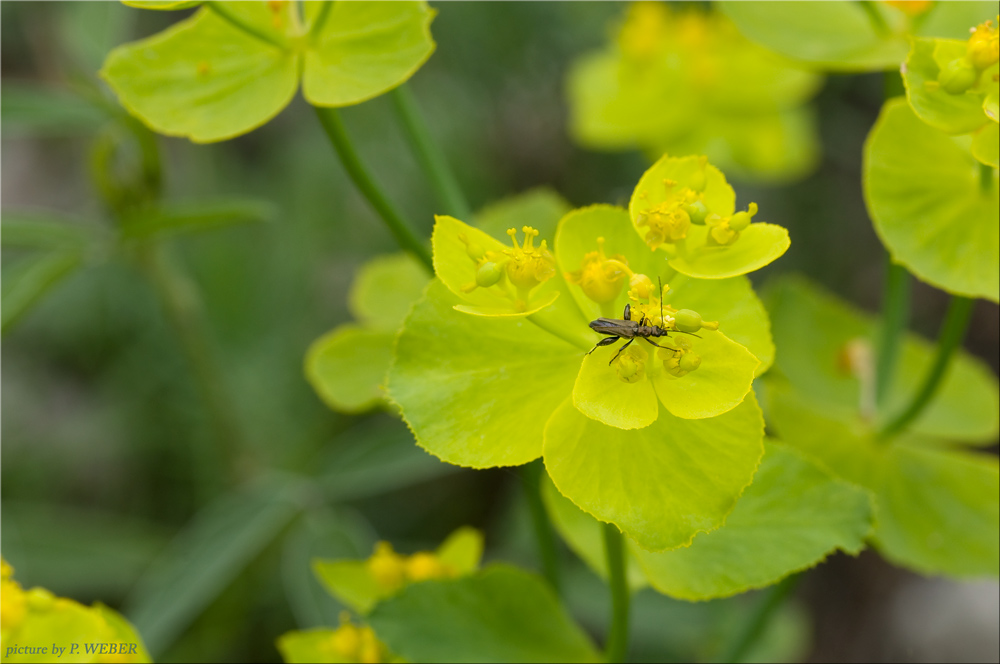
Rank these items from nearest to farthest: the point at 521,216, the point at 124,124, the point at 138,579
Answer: the point at 521,216, the point at 124,124, the point at 138,579

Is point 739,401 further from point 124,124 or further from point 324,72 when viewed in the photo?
point 124,124

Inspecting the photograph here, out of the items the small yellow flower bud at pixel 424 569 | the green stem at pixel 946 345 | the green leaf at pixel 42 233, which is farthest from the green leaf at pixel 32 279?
the green stem at pixel 946 345

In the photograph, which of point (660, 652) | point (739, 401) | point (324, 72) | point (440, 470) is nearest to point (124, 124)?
point (324, 72)

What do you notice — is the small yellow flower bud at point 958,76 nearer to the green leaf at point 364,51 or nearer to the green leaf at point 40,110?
the green leaf at point 364,51

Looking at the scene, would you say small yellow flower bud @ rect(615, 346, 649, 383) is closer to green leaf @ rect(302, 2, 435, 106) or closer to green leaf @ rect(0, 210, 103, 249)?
green leaf @ rect(302, 2, 435, 106)

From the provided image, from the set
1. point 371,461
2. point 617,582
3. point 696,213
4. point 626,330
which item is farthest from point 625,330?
point 371,461
